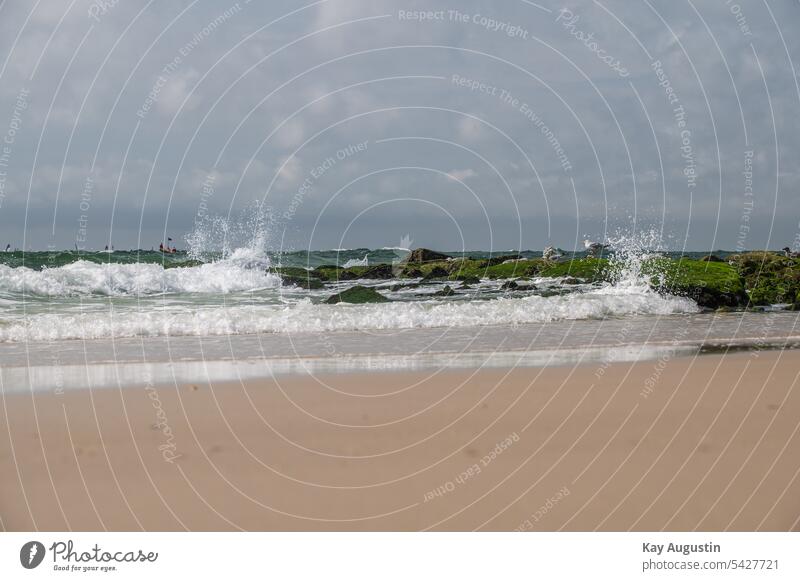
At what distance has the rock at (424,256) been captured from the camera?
82.8ft

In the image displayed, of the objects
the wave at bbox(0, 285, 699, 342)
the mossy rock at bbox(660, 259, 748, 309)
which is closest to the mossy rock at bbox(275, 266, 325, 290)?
the wave at bbox(0, 285, 699, 342)

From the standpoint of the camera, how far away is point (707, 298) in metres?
17.8

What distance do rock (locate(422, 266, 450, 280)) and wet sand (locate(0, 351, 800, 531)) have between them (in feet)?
45.1

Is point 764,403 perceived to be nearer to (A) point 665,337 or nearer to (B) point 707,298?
(A) point 665,337

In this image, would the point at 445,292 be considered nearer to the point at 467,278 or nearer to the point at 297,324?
the point at 467,278

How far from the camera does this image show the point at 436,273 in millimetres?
23125

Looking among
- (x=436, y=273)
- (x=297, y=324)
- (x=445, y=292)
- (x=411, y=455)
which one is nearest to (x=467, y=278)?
(x=436, y=273)

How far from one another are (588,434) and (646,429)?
2.17 ft

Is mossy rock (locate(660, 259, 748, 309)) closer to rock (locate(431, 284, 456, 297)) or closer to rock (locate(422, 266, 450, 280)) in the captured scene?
rock (locate(431, 284, 456, 297))

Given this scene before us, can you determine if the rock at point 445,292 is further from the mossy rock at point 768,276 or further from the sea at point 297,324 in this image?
the mossy rock at point 768,276

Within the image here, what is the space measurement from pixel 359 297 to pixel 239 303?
11.0 feet

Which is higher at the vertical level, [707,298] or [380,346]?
[707,298]

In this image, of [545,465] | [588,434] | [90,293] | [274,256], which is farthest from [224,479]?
[274,256]

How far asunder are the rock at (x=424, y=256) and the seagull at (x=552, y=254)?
4.37 metres
